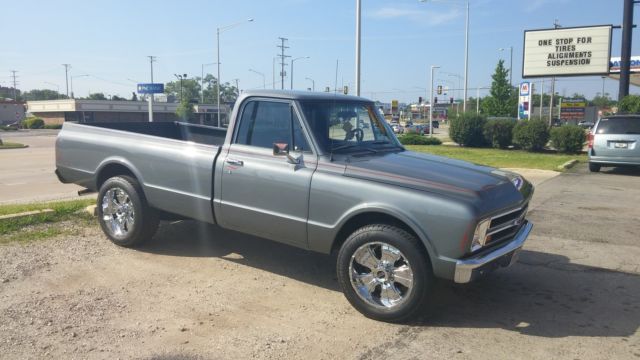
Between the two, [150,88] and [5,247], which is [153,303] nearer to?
[5,247]

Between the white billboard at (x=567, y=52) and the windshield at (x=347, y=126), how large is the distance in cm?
2471

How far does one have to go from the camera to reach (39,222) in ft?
23.0

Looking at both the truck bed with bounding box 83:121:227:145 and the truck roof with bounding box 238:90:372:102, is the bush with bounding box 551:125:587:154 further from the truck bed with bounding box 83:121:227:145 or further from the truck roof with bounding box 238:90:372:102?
the truck roof with bounding box 238:90:372:102

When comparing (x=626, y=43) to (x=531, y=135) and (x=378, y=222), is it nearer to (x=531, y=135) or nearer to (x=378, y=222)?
(x=531, y=135)

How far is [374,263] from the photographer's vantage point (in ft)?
14.2

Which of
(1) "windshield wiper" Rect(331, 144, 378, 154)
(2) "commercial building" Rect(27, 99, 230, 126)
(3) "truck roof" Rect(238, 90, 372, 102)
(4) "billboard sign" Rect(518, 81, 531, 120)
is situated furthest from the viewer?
(2) "commercial building" Rect(27, 99, 230, 126)

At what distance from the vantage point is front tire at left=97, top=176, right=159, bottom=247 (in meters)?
5.89

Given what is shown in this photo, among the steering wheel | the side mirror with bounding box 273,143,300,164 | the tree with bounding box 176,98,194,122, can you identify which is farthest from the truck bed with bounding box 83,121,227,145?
the tree with bounding box 176,98,194,122

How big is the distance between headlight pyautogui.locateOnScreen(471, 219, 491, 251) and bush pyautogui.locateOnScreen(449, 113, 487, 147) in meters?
22.3

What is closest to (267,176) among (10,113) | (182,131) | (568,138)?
(182,131)

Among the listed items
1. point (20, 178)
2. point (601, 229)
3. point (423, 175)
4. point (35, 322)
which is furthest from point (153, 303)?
point (20, 178)

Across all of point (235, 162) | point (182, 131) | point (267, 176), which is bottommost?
point (267, 176)

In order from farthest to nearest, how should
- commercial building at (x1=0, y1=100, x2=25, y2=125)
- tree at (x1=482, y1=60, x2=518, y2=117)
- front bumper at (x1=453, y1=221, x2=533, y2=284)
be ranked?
commercial building at (x1=0, y1=100, x2=25, y2=125) → tree at (x1=482, y1=60, x2=518, y2=117) → front bumper at (x1=453, y1=221, x2=533, y2=284)

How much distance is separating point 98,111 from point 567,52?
7006cm
